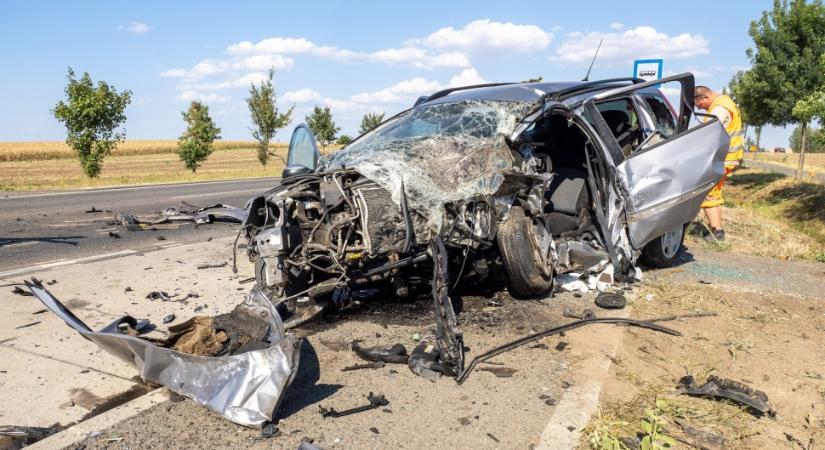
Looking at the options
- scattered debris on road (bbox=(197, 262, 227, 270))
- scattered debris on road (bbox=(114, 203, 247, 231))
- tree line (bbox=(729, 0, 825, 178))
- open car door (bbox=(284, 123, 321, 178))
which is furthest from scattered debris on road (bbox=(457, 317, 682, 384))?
tree line (bbox=(729, 0, 825, 178))

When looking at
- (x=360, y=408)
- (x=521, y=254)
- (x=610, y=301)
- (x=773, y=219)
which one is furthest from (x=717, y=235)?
(x=773, y=219)

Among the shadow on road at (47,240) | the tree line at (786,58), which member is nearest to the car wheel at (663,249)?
the shadow on road at (47,240)

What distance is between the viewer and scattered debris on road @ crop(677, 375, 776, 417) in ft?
10.7

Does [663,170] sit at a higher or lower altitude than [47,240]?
higher

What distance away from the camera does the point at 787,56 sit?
64.0 ft

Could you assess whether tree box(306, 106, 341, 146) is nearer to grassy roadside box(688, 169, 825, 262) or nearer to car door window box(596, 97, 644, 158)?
grassy roadside box(688, 169, 825, 262)

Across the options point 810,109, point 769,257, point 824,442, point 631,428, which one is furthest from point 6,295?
point 810,109

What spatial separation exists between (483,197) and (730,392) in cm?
213

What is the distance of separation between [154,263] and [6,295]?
5.28ft

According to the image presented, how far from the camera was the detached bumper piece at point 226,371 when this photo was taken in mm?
3102

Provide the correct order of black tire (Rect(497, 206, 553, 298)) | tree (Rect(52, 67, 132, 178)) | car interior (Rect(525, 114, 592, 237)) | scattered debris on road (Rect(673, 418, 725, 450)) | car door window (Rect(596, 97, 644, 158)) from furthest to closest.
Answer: tree (Rect(52, 67, 132, 178)) < car door window (Rect(596, 97, 644, 158)) < car interior (Rect(525, 114, 592, 237)) < black tire (Rect(497, 206, 553, 298)) < scattered debris on road (Rect(673, 418, 725, 450))

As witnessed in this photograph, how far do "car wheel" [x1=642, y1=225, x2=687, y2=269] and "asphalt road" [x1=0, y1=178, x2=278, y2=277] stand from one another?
6033mm

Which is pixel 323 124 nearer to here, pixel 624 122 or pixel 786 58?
pixel 786 58

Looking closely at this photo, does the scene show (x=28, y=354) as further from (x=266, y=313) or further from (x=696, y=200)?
(x=696, y=200)
